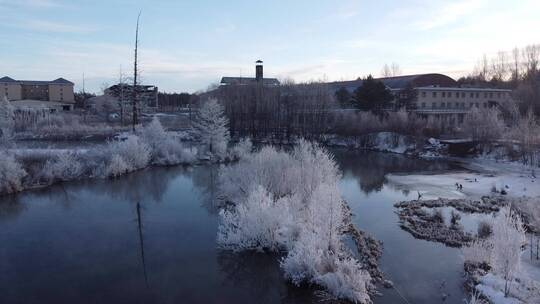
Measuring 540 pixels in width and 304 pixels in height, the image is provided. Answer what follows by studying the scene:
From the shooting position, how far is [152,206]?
18.3 metres

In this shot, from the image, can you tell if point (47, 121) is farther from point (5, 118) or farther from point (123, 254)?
point (123, 254)

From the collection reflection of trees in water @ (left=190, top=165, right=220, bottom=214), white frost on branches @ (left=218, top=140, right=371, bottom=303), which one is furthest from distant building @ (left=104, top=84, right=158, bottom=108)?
white frost on branches @ (left=218, top=140, right=371, bottom=303)

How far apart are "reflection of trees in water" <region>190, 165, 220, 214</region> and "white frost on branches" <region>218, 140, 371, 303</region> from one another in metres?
0.79

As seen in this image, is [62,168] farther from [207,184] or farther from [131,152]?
[207,184]

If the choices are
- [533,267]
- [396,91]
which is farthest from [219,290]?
[396,91]

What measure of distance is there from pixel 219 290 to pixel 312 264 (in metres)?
2.41

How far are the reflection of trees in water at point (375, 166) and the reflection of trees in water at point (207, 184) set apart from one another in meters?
8.12

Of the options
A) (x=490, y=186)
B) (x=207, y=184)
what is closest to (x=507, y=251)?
(x=490, y=186)

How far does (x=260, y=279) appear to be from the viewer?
11266 mm

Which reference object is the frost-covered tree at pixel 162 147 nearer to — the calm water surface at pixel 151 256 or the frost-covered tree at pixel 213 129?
the frost-covered tree at pixel 213 129

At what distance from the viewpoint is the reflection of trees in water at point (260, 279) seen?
10266 mm

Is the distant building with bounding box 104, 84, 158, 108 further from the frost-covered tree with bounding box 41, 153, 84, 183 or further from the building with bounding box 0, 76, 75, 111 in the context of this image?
the frost-covered tree with bounding box 41, 153, 84, 183

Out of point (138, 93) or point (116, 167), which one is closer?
point (116, 167)

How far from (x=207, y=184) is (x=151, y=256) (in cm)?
1094
